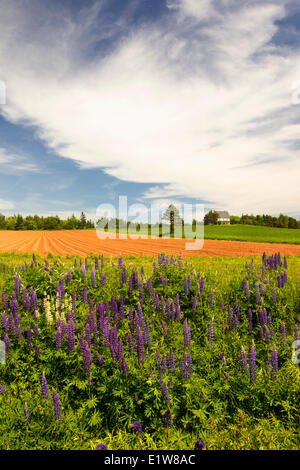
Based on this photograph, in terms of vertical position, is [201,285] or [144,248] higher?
[201,285]

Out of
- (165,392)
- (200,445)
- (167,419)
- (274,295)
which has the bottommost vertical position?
(167,419)

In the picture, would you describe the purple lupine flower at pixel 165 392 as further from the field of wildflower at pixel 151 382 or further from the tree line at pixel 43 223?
the tree line at pixel 43 223

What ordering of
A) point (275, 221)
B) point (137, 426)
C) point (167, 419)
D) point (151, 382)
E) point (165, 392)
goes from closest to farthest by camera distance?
point (137, 426) → point (167, 419) → point (165, 392) → point (151, 382) → point (275, 221)

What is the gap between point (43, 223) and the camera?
140 m

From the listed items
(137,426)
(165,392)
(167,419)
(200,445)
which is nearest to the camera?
(200,445)

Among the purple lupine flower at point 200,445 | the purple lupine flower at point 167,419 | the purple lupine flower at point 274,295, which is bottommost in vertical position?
the purple lupine flower at point 167,419

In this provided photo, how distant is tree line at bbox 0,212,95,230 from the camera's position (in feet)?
450

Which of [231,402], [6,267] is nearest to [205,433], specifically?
[231,402]

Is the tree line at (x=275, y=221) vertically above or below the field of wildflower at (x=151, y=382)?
above

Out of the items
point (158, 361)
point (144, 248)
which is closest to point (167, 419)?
point (158, 361)

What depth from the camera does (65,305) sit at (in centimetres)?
590

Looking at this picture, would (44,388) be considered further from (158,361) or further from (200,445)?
(200,445)

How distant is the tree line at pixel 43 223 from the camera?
137m

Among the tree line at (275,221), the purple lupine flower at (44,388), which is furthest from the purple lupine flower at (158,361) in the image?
the tree line at (275,221)
